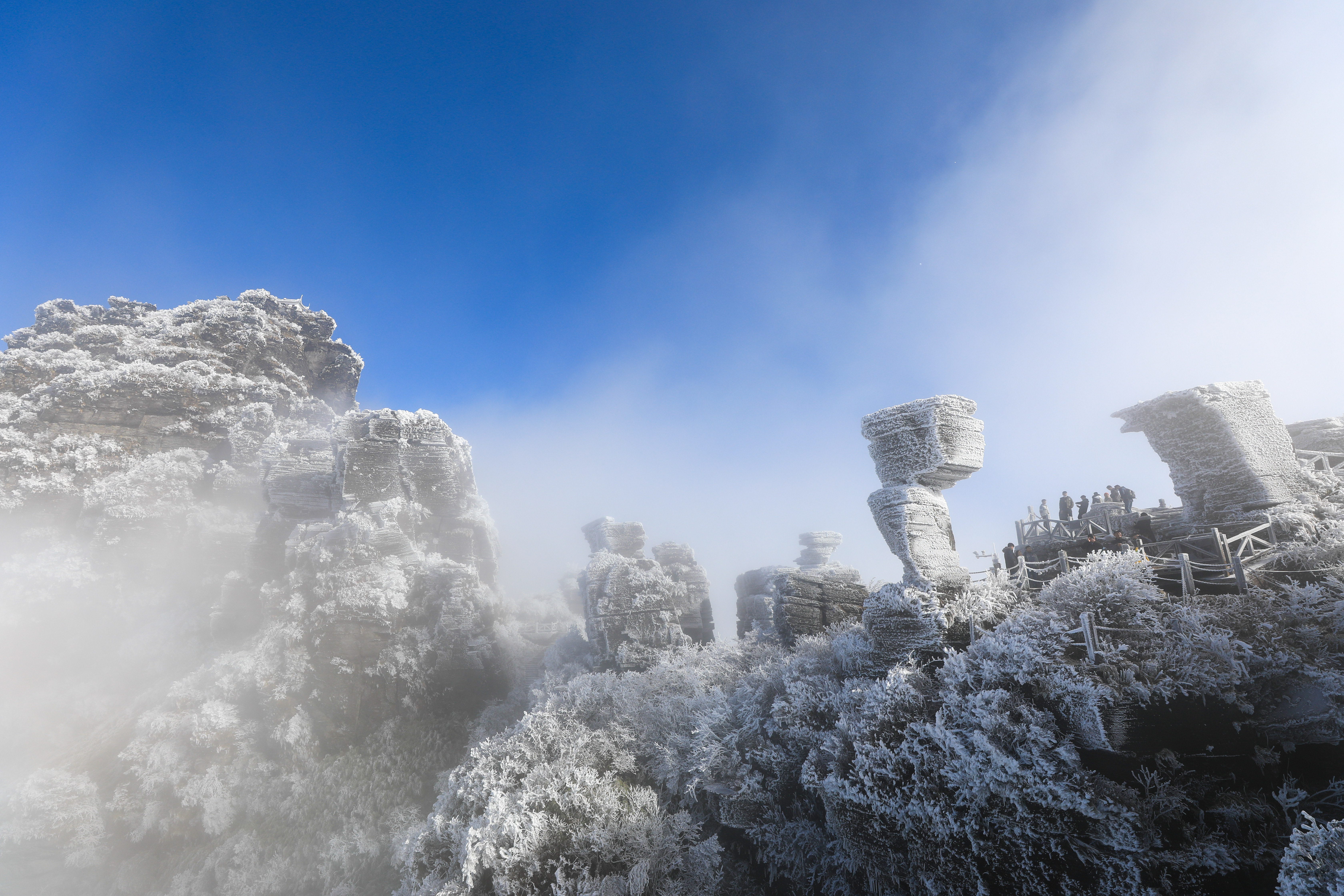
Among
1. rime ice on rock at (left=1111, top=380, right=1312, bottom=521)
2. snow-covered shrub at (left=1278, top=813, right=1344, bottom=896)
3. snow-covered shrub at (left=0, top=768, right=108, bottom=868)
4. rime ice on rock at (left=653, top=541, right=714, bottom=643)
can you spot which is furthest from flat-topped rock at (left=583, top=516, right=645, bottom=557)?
snow-covered shrub at (left=1278, top=813, right=1344, bottom=896)

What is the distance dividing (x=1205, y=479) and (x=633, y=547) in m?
18.7

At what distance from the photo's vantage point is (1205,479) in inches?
422

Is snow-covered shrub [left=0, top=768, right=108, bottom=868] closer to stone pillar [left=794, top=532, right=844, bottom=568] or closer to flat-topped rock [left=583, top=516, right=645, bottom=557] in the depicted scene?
flat-topped rock [left=583, top=516, right=645, bottom=557]

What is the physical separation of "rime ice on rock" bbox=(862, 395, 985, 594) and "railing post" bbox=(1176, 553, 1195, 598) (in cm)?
284

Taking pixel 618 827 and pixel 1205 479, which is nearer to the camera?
pixel 618 827

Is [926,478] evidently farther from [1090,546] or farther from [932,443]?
[1090,546]

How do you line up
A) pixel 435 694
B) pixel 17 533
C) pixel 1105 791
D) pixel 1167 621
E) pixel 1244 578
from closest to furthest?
pixel 1105 791, pixel 1167 621, pixel 1244 578, pixel 435 694, pixel 17 533

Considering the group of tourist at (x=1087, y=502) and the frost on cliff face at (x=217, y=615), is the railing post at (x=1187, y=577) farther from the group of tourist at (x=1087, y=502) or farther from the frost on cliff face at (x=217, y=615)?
the frost on cliff face at (x=217, y=615)

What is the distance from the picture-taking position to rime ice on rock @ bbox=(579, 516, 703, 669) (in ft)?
57.4

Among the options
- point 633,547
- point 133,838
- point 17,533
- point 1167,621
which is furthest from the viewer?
point 633,547

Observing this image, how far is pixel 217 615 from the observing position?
18.9 m

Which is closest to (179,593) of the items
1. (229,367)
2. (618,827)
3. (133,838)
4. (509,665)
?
(133,838)

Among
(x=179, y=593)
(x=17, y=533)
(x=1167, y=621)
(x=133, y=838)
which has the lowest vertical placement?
(x=133, y=838)

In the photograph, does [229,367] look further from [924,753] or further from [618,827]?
[924,753]
